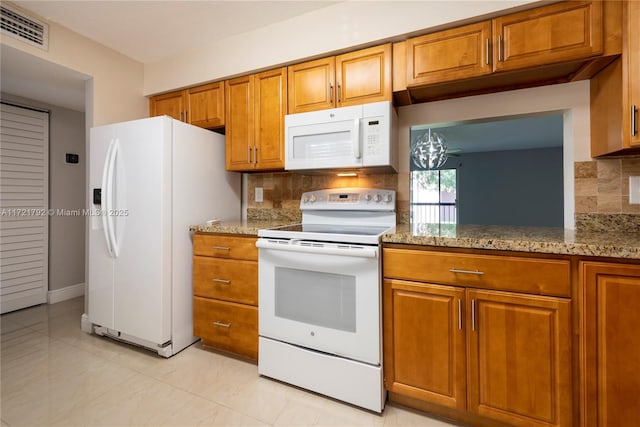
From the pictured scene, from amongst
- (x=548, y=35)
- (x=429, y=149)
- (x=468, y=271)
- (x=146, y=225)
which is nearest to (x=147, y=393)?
(x=146, y=225)

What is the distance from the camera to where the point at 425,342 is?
1433mm

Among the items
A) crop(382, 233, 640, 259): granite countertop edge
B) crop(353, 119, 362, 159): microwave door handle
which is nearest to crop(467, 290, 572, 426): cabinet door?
crop(382, 233, 640, 259): granite countertop edge

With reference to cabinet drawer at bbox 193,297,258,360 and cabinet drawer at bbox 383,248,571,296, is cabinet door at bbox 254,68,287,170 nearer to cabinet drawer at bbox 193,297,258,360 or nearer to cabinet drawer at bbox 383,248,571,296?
cabinet drawer at bbox 193,297,258,360

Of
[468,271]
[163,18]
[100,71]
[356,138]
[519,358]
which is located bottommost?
[519,358]

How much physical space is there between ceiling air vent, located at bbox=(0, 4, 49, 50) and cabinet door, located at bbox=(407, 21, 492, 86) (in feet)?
8.29

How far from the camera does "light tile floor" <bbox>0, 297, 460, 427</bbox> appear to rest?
147 centimetres

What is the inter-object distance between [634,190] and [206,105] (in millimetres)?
2923

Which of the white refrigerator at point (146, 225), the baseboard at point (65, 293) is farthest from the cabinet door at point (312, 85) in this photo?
the baseboard at point (65, 293)

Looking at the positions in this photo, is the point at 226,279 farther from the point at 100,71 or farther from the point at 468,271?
the point at 100,71

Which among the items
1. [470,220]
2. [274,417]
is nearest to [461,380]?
[274,417]

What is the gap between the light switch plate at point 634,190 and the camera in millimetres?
1568

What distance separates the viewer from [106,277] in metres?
2.22

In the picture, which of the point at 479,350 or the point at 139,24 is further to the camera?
the point at 139,24

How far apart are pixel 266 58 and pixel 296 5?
407 millimetres
